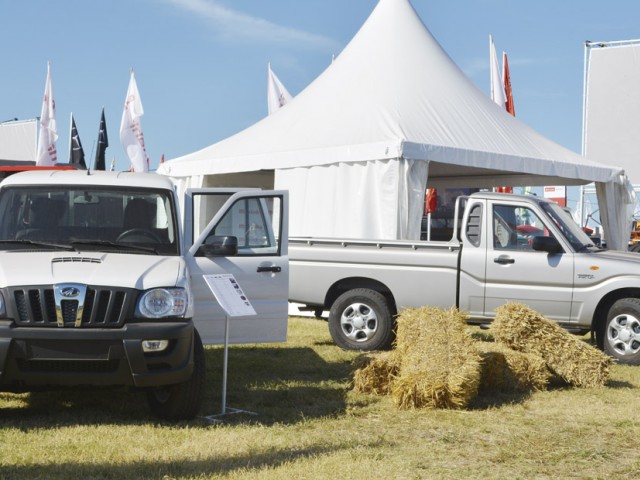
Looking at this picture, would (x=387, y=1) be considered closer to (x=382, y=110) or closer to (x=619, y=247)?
(x=382, y=110)

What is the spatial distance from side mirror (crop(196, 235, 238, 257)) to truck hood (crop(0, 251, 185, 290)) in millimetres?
700

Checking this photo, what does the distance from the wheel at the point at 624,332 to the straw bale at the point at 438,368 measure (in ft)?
9.54

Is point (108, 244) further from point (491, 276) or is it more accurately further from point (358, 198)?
point (358, 198)

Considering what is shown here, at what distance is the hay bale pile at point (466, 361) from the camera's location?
7621mm

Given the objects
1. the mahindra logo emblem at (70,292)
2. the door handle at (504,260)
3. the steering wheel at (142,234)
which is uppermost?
the steering wheel at (142,234)

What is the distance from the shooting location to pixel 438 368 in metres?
7.72

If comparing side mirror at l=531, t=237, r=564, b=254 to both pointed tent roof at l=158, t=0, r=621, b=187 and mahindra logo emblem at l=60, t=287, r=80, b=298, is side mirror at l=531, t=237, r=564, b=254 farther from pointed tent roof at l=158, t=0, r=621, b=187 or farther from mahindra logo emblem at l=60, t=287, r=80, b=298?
mahindra logo emblem at l=60, t=287, r=80, b=298

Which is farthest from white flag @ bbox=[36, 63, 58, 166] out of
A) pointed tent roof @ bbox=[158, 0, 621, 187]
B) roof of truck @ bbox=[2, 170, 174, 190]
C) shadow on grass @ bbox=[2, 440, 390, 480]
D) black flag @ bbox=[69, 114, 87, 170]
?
shadow on grass @ bbox=[2, 440, 390, 480]

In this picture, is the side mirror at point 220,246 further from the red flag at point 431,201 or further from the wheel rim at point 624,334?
the red flag at point 431,201

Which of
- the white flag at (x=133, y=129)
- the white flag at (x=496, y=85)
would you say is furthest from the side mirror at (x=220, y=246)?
the white flag at (x=133, y=129)

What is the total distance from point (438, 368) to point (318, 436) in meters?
1.65

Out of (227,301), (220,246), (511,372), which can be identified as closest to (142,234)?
(220,246)

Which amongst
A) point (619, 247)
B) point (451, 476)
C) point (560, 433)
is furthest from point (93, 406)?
point (619, 247)

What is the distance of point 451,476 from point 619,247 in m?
13.2
